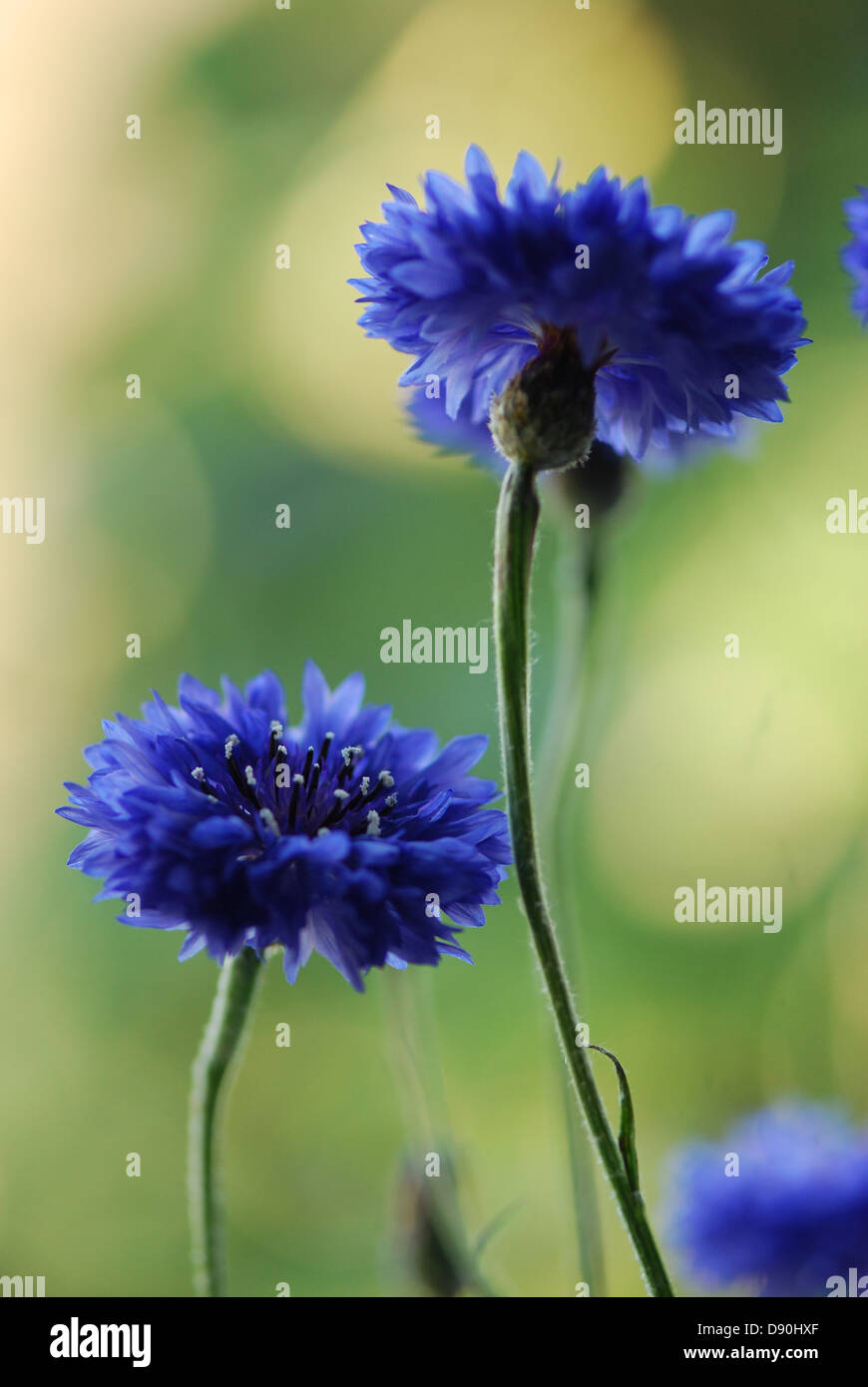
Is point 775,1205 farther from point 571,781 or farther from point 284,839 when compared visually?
point 284,839

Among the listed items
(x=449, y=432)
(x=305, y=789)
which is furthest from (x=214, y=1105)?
(x=449, y=432)

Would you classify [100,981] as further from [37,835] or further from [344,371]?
[344,371]

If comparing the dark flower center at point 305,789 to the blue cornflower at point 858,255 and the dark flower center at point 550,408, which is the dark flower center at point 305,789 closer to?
the dark flower center at point 550,408
